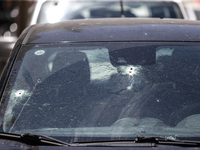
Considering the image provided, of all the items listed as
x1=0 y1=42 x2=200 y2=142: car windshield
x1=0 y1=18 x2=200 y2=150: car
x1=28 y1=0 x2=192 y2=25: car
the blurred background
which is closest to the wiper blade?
x1=0 y1=18 x2=200 y2=150: car

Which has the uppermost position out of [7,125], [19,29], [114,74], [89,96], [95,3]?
[19,29]

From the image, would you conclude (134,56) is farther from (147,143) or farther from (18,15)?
(18,15)

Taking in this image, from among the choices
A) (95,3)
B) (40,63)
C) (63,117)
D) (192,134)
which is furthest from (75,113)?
(95,3)

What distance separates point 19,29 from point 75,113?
18.4 ft

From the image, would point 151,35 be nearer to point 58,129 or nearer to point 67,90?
point 67,90

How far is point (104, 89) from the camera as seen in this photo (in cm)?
267

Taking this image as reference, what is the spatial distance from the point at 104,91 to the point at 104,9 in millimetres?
3444

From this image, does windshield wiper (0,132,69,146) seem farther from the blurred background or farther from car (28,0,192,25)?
car (28,0,192,25)

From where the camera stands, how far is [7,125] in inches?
99.4

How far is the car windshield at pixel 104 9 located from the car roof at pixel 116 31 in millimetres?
2551

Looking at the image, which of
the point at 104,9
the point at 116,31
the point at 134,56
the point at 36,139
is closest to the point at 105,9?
the point at 104,9

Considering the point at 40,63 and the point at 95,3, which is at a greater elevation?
the point at 95,3

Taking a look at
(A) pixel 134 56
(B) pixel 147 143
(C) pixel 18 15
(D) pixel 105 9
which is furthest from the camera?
(C) pixel 18 15

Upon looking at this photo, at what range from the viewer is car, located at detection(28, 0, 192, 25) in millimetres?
5828
